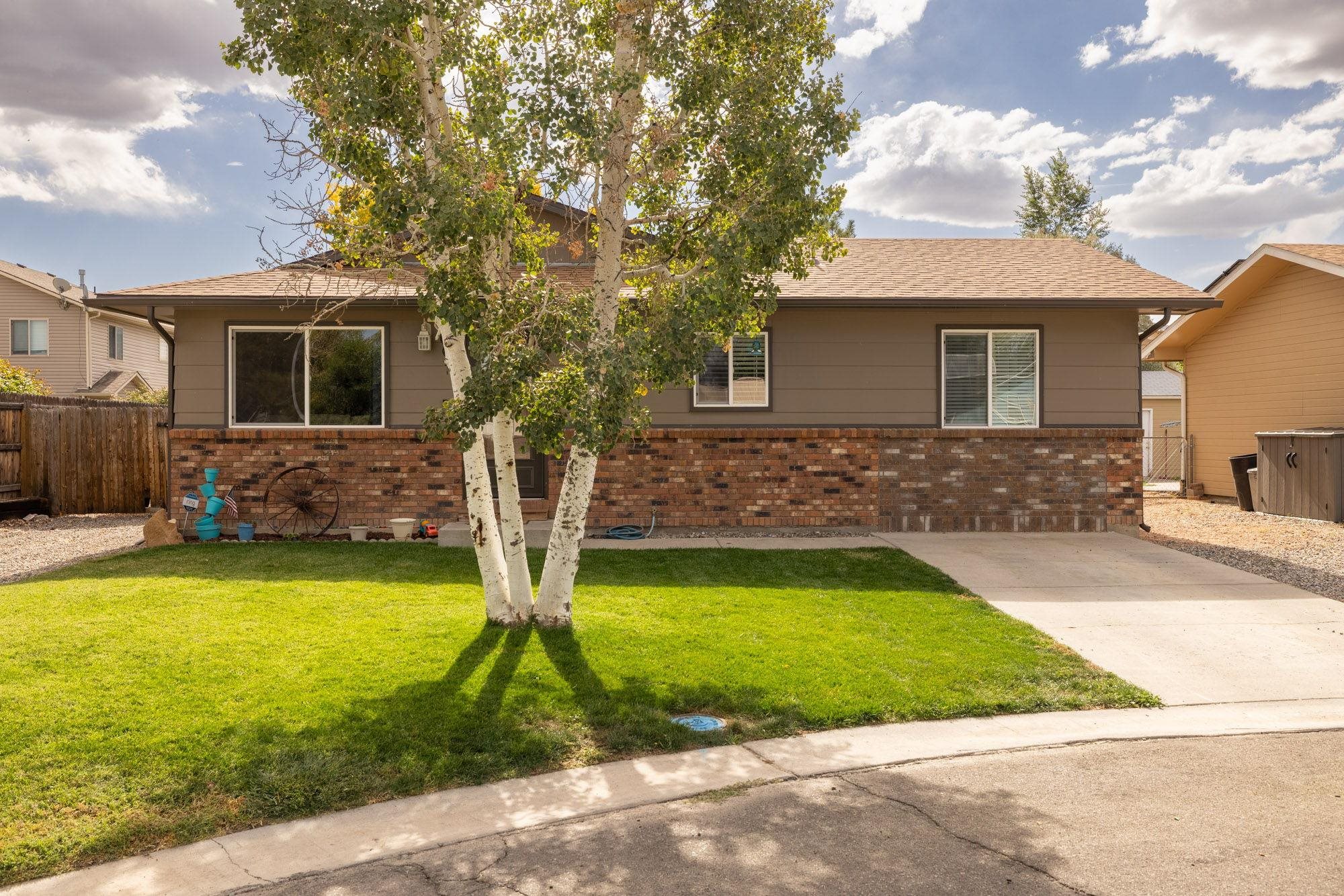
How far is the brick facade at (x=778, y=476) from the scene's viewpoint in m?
12.4

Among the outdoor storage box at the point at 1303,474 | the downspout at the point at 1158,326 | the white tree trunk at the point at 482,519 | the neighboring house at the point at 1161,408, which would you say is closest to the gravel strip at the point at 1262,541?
the outdoor storage box at the point at 1303,474

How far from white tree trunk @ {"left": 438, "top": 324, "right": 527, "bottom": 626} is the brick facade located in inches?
212

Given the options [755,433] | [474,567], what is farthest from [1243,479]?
[474,567]

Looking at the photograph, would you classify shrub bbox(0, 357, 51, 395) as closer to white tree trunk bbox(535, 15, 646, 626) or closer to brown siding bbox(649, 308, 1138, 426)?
brown siding bbox(649, 308, 1138, 426)

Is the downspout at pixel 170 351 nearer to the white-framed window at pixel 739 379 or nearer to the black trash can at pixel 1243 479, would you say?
the white-framed window at pixel 739 379

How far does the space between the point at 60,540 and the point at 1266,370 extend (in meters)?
19.8

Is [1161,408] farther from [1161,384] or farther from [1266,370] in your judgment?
[1266,370]

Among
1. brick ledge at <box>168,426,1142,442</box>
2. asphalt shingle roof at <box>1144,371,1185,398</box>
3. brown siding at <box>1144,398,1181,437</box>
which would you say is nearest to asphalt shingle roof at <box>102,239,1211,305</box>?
brick ledge at <box>168,426,1142,442</box>

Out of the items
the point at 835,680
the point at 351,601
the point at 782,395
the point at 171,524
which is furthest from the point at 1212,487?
the point at 171,524

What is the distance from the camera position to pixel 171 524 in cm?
1185

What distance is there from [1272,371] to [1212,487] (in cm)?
279

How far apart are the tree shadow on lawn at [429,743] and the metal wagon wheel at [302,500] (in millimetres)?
6774

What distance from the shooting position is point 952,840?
12.9ft

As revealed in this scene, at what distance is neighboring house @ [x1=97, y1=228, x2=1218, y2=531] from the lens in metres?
12.4
